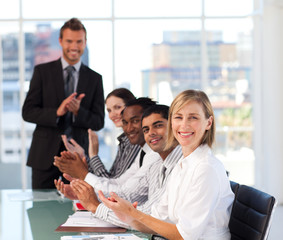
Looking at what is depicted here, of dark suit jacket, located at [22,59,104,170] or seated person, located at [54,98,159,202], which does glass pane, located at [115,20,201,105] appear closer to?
dark suit jacket, located at [22,59,104,170]

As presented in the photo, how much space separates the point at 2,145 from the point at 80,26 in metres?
3.15

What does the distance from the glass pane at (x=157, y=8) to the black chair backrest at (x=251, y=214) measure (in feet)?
15.6

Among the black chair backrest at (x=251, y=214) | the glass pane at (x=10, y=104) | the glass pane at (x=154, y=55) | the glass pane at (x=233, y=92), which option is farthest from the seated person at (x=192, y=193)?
the glass pane at (x=233, y=92)

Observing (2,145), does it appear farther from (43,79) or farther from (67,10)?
(43,79)

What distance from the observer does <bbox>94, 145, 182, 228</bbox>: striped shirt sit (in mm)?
2295

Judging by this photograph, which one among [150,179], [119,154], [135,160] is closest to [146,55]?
[119,154]

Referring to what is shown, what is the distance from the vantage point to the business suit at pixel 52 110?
3.88 metres

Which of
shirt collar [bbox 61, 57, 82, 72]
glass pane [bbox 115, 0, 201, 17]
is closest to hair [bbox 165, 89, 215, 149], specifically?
shirt collar [bbox 61, 57, 82, 72]

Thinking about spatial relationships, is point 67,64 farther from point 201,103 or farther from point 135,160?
point 201,103

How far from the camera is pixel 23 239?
2.08m

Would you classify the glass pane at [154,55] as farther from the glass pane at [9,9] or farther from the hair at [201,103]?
the hair at [201,103]

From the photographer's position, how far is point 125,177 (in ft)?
10.4

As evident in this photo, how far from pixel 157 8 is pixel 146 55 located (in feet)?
1.96

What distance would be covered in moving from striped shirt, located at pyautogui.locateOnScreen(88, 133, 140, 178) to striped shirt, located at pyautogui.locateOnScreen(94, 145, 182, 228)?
1.78 feet
